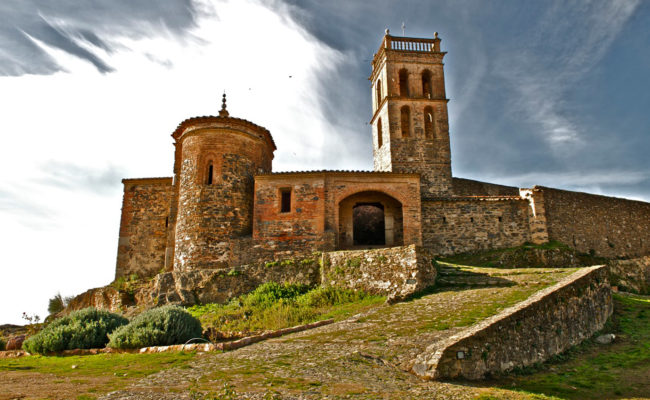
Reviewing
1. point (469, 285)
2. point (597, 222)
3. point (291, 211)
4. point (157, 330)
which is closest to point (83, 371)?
point (157, 330)

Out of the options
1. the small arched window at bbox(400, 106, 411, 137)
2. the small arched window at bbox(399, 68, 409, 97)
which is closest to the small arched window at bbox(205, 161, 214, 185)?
the small arched window at bbox(400, 106, 411, 137)

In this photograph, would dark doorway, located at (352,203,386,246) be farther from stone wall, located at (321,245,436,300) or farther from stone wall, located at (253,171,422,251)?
stone wall, located at (321,245,436,300)

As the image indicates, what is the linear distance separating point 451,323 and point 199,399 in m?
6.21

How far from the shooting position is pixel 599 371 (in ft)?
30.8

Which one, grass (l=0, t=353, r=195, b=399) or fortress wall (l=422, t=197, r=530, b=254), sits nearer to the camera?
grass (l=0, t=353, r=195, b=399)

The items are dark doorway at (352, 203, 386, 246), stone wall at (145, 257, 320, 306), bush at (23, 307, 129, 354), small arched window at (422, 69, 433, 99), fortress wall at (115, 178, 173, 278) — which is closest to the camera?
bush at (23, 307, 129, 354)

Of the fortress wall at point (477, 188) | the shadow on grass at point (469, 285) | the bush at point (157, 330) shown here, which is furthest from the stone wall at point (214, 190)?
the fortress wall at point (477, 188)

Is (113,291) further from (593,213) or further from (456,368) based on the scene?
(593,213)

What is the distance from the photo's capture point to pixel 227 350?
9.04 meters

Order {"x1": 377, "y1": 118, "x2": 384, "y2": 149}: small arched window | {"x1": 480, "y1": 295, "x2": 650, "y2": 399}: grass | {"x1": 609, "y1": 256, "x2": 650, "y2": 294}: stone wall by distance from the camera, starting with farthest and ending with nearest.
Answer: {"x1": 377, "y1": 118, "x2": 384, "y2": 149}: small arched window < {"x1": 609, "y1": 256, "x2": 650, "y2": 294}: stone wall < {"x1": 480, "y1": 295, "x2": 650, "y2": 399}: grass

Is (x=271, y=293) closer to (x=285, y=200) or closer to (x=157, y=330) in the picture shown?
(x=285, y=200)

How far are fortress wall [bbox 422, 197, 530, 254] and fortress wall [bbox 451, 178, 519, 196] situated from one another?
14.6ft

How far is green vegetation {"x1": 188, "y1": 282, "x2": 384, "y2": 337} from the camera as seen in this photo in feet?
41.8

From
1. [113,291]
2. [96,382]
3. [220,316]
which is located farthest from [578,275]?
[113,291]
